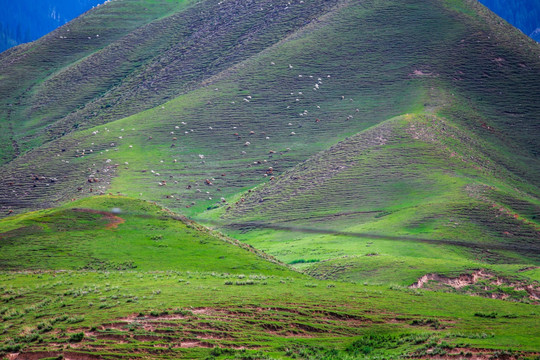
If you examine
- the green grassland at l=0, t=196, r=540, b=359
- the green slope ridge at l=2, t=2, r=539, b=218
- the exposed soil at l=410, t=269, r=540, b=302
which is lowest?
the exposed soil at l=410, t=269, r=540, b=302

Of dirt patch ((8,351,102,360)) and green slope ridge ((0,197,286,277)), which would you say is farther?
green slope ridge ((0,197,286,277))

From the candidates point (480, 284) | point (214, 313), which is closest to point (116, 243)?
point (214, 313)

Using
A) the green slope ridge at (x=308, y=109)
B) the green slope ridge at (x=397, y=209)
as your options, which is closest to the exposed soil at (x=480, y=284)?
the green slope ridge at (x=397, y=209)

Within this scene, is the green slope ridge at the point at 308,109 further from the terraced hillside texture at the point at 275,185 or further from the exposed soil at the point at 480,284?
the exposed soil at the point at 480,284

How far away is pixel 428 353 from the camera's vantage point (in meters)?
31.4

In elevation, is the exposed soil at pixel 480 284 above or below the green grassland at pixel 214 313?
below

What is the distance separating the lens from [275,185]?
98.1 metres

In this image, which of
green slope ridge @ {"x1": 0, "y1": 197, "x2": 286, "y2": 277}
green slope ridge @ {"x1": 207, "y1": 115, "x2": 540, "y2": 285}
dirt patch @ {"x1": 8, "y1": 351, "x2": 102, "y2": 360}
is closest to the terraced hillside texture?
dirt patch @ {"x1": 8, "y1": 351, "x2": 102, "y2": 360}

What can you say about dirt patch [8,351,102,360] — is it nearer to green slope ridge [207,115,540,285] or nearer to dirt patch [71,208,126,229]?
dirt patch [71,208,126,229]

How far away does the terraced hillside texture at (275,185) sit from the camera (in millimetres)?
35250

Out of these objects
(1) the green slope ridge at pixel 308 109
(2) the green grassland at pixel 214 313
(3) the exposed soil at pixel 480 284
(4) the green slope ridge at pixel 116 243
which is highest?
(1) the green slope ridge at pixel 308 109

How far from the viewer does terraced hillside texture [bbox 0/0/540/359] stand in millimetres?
35250

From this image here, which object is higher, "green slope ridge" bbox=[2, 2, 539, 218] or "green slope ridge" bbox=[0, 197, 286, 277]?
"green slope ridge" bbox=[2, 2, 539, 218]

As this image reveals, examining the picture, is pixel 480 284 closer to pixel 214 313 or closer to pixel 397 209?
pixel 397 209
